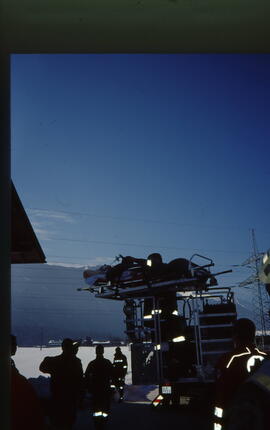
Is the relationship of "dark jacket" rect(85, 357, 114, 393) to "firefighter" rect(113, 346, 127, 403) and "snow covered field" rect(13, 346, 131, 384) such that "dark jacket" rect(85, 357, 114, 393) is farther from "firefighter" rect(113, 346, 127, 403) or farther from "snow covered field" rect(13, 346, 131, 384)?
"snow covered field" rect(13, 346, 131, 384)

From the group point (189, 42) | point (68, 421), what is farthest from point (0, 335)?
point (68, 421)

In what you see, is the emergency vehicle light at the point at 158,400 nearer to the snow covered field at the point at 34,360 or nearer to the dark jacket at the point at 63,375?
the dark jacket at the point at 63,375

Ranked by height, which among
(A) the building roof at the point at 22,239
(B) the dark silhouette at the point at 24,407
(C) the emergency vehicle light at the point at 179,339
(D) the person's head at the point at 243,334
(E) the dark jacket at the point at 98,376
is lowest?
(E) the dark jacket at the point at 98,376

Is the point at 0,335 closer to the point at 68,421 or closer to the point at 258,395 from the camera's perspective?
the point at 258,395

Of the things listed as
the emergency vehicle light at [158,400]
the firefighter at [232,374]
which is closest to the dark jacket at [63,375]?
the firefighter at [232,374]

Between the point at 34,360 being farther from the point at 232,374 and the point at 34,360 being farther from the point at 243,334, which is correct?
the point at 232,374

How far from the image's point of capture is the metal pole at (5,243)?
2250 millimetres

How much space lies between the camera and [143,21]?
269 centimetres

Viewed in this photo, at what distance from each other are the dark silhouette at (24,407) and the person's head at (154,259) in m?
7.72

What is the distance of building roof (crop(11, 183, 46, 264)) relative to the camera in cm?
687

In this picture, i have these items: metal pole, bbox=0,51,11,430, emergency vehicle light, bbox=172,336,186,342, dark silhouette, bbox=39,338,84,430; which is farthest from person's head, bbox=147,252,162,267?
metal pole, bbox=0,51,11,430

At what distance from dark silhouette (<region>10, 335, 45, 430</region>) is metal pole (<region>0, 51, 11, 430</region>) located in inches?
1.4

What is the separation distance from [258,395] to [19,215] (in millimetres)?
5172

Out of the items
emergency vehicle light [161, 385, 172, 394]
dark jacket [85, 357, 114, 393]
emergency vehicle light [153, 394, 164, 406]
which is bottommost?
emergency vehicle light [153, 394, 164, 406]
